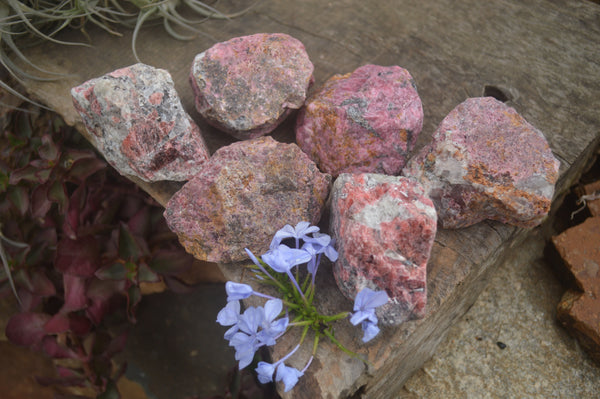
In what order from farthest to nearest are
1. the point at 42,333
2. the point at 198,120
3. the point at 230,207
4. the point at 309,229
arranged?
the point at 42,333
the point at 198,120
the point at 230,207
the point at 309,229

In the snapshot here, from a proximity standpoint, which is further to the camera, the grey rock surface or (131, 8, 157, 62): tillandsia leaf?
(131, 8, 157, 62): tillandsia leaf

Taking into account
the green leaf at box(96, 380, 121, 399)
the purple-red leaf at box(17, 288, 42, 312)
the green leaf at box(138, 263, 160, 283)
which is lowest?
the green leaf at box(96, 380, 121, 399)

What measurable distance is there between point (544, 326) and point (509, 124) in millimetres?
706

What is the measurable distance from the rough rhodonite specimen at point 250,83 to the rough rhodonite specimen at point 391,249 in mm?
421

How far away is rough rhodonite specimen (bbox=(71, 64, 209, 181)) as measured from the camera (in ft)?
4.02

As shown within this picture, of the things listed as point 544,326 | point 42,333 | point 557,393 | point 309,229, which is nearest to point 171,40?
point 309,229

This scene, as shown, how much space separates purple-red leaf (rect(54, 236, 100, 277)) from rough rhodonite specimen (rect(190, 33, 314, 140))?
62 cm

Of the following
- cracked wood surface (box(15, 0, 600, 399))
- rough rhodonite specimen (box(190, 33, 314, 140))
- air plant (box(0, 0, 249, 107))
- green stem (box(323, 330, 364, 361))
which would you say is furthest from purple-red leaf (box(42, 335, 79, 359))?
green stem (box(323, 330, 364, 361))

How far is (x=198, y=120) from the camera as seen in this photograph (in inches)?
58.3

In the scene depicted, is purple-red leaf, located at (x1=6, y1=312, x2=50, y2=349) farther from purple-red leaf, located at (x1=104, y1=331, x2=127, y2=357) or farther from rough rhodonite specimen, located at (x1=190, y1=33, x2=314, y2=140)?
rough rhodonite specimen, located at (x1=190, y1=33, x2=314, y2=140)

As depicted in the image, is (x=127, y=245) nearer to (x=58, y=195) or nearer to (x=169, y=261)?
(x=169, y=261)

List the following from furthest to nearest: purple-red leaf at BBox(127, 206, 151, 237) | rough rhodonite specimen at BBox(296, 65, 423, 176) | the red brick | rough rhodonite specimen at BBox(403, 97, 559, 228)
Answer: purple-red leaf at BBox(127, 206, 151, 237) → the red brick → rough rhodonite specimen at BBox(296, 65, 423, 176) → rough rhodonite specimen at BBox(403, 97, 559, 228)

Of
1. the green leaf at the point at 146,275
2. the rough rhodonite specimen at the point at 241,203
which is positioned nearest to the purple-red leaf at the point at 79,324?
the green leaf at the point at 146,275

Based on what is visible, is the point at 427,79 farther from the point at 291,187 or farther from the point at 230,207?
the point at 230,207
